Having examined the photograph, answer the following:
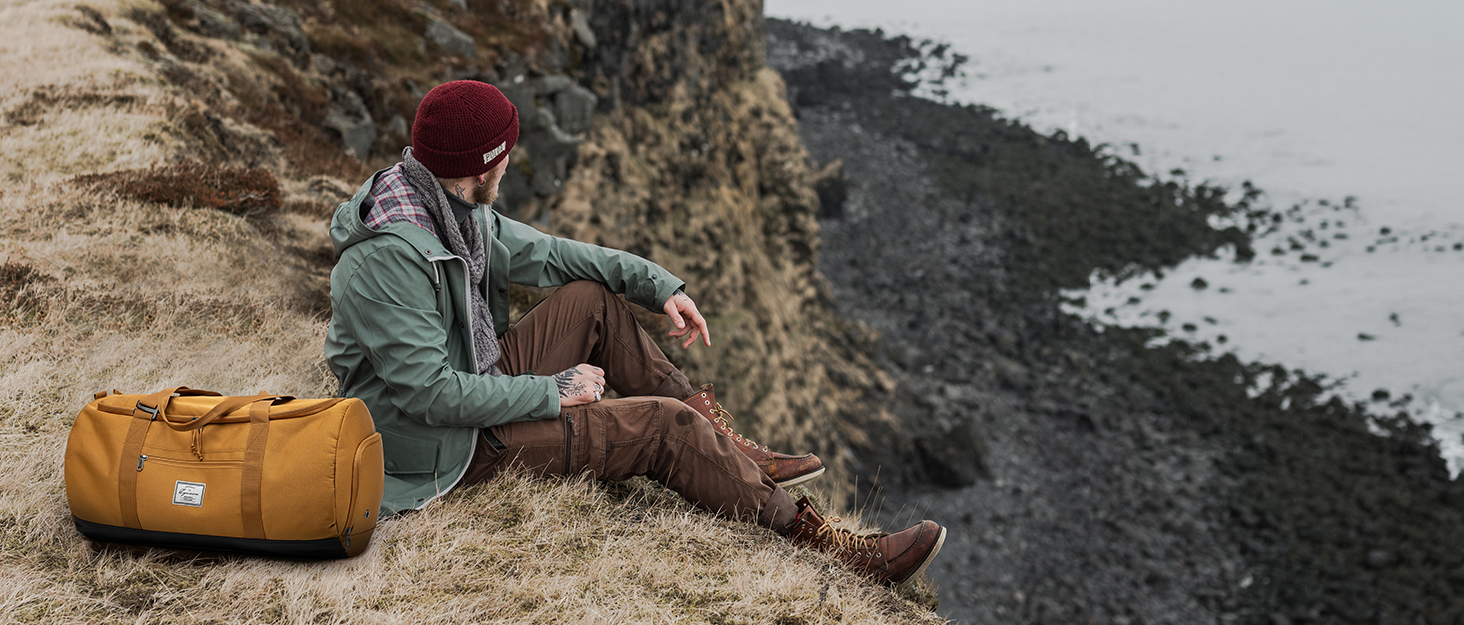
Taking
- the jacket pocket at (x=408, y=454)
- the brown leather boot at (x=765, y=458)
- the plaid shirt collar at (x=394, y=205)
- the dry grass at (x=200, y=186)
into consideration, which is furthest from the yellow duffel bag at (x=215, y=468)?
the dry grass at (x=200, y=186)

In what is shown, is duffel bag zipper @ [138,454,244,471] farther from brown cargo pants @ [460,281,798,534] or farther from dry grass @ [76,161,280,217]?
dry grass @ [76,161,280,217]

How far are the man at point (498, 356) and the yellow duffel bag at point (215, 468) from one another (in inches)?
18.6

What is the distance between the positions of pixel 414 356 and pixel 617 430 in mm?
1257

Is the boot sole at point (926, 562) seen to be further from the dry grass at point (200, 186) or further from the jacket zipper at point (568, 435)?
the dry grass at point (200, 186)

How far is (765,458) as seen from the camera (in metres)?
5.08

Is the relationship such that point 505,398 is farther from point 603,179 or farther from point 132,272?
point 603,179

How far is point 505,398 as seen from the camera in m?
3.96

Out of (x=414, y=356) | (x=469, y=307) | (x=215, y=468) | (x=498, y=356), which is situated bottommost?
(x=215, y=468)

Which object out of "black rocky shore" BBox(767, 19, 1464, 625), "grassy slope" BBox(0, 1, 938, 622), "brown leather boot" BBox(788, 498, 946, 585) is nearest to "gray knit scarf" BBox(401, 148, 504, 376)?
"grassy slope" BBox(0, 1, 938, 622)

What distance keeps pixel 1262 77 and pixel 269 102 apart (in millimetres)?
124568

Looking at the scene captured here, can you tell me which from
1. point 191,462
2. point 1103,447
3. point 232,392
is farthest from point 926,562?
point 1103,447

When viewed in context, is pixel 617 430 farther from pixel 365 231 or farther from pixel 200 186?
pixel 200 186

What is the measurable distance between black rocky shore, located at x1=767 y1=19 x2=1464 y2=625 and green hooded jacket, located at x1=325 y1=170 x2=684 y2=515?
408 cm

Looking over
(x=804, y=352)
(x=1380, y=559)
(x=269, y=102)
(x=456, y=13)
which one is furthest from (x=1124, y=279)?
(x=269, y=102)
